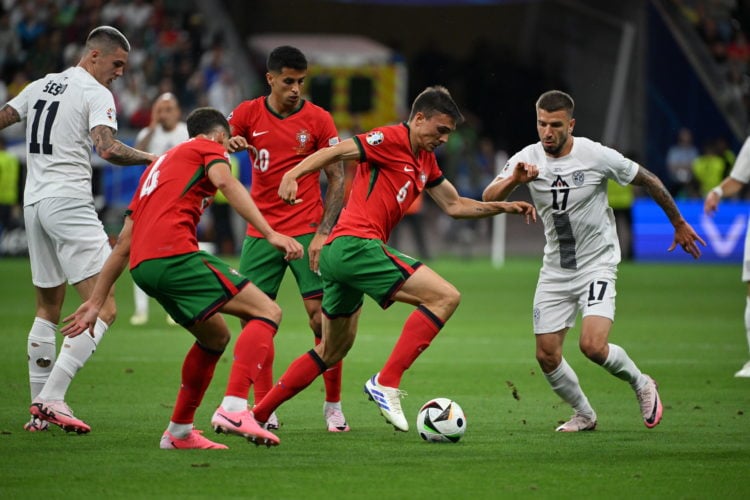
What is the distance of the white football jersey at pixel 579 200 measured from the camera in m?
8.69

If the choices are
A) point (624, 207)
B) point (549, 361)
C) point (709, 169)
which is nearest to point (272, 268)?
point (549, 361)

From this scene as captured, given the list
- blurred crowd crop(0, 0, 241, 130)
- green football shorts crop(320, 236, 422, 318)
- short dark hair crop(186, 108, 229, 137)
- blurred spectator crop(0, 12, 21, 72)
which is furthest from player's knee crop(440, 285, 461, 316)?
blurred spectator crop(0, 12, 21, 72)

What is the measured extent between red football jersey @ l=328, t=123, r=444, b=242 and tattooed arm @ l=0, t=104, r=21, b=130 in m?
2.29

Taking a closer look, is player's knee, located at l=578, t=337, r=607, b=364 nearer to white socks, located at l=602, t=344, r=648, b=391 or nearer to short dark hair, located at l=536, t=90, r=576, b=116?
white socks, located at l=602, t=344, r=648, b=391

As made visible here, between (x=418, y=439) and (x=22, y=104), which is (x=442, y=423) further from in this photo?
(x=22, y=104)

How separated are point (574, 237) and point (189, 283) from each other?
2845 millimetres

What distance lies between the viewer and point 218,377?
1130 cm

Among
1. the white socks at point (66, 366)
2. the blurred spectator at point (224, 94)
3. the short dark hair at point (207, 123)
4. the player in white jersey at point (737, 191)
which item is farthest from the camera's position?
the blurred spectator at point (224, 94)

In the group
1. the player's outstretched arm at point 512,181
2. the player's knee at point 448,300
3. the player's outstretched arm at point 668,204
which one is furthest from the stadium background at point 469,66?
the player's knee at point 448,300

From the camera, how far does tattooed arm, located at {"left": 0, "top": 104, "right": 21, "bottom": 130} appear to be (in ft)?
27.9

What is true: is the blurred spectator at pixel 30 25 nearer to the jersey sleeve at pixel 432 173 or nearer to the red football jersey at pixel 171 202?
the jersey sleeve at pixel 432 173

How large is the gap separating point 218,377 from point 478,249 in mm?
19601

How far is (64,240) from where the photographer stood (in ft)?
27.3

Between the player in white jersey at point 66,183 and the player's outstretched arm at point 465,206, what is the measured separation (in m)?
1.90
